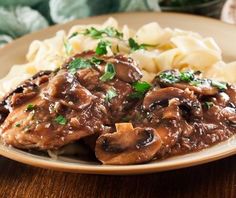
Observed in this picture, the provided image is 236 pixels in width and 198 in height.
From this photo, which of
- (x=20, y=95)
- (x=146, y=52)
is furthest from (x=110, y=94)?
(x=146, y=52)

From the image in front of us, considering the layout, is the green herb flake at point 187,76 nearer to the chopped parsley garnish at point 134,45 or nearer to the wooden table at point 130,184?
the wooden table at point 130,184

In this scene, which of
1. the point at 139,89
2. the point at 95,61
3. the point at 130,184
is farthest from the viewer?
the point at 95,61

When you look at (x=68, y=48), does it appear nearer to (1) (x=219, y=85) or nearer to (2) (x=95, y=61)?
(2) (x=95, y=61)

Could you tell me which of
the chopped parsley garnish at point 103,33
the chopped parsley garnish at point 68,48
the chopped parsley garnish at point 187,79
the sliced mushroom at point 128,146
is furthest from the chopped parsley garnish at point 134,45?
the sliced mushroom at point 128,146

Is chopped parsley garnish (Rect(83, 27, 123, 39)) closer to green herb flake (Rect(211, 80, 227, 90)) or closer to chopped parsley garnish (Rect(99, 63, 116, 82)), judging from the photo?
chopped parsley garnish (Rect(99, 63, 116, 82))

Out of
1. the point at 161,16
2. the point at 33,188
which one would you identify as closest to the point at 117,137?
the point at 33,188

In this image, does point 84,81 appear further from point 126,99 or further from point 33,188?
point 33,188

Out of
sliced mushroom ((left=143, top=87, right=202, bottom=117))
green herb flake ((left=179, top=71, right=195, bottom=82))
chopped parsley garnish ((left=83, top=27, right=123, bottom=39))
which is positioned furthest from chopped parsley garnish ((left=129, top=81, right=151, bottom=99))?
chopped parsley garnish ((left=83, top=27, right=123, bottom=39))
